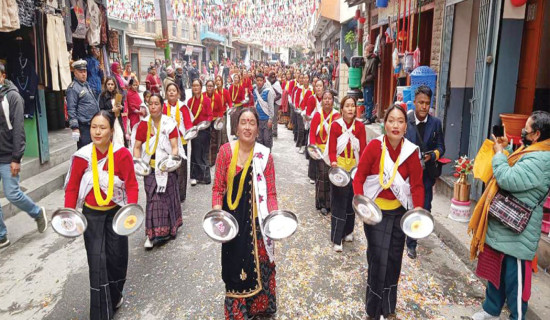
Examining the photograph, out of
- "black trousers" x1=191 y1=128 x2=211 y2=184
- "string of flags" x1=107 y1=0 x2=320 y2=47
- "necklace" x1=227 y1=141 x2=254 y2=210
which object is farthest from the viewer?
"string of flags" x1=107 y1=0 x2=320 y2=47

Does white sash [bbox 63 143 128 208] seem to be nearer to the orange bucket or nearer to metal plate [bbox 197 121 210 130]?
metal plate [bbox 197 121 210 130]

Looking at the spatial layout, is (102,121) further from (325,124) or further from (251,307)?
(325,124)

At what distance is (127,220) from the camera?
3057 millimetres

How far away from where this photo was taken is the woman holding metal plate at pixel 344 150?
466 cm

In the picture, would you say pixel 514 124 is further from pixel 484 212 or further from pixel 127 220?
pixel 127 220

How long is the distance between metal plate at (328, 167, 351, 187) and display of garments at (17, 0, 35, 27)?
5.47m

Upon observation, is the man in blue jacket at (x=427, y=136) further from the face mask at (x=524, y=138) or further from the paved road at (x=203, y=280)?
the face mask at (x=524, y=138)

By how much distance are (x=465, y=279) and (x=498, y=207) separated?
4.88ft

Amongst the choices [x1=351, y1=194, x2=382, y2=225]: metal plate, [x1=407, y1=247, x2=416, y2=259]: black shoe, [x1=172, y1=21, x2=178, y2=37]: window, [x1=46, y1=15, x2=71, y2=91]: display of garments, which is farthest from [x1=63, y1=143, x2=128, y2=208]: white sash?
[x1=172, y1=21, x2=178, y2=37]: window

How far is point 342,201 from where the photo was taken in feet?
15.7

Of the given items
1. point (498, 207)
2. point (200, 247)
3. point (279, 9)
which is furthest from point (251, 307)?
point (279, 9)

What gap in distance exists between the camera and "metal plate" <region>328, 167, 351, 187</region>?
13.6 ft

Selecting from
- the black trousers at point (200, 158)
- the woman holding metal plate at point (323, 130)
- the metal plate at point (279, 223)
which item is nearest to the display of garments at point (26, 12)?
the black trousers at point (200, 158)

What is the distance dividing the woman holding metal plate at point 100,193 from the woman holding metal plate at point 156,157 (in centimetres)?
150
